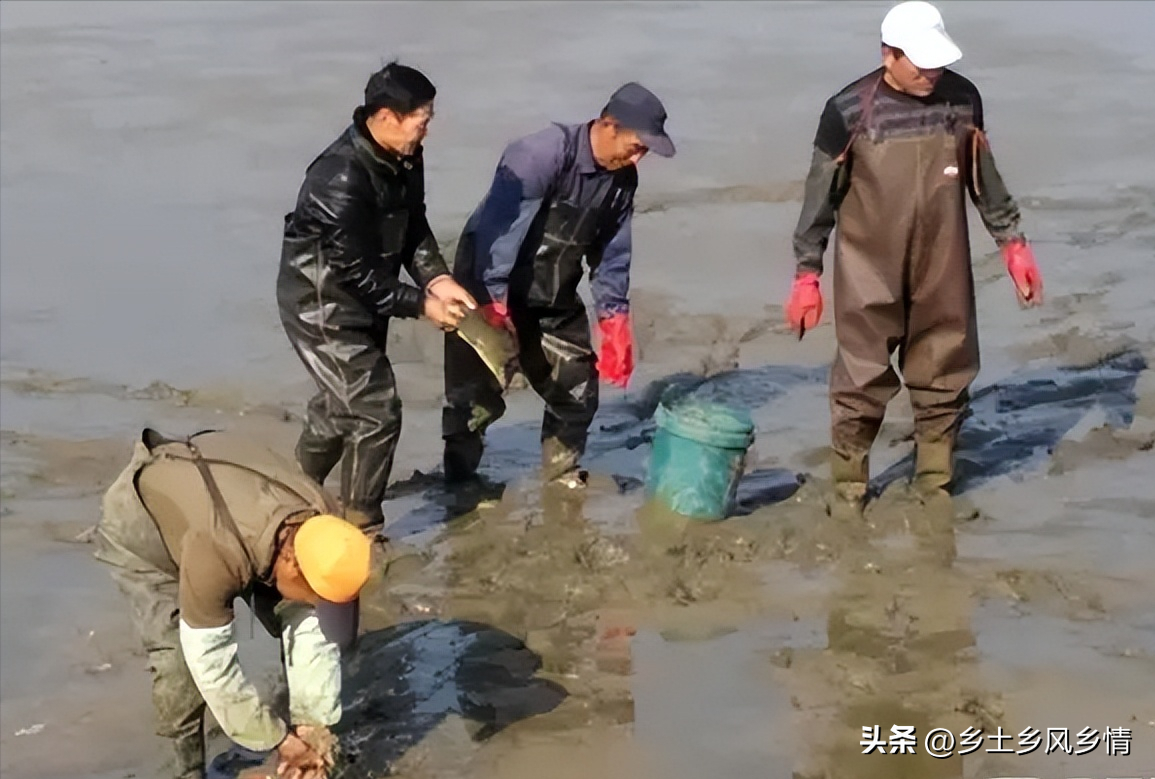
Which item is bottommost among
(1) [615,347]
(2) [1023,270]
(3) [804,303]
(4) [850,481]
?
(4) [850,481]

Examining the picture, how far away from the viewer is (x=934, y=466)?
23.6ft

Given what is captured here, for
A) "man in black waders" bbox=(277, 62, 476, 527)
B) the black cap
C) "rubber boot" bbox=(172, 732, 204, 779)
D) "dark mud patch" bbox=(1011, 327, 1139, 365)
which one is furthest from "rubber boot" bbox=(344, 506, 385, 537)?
"dark mud patch" bbox=(1011, 327, 1139, 365)

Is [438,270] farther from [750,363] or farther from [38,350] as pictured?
[38,350]

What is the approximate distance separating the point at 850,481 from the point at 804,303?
0.80 meters

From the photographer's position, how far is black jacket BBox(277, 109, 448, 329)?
20.7ft

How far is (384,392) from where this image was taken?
6629mm

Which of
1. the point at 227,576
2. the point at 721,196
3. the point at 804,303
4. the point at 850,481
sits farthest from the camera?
the point at 721,196

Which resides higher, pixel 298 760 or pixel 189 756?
pixel 298 760

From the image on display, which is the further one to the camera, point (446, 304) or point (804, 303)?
point (804, 303)

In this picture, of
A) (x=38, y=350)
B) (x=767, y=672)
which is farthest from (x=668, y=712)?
(x=38, y=350)

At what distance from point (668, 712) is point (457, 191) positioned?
22.6 ft

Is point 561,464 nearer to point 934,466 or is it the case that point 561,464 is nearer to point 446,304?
point 446,304

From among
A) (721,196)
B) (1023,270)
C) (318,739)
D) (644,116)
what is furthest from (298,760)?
(721,196)

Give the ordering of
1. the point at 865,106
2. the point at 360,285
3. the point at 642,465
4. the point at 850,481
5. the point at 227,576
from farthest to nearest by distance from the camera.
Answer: the point at 642,465, the point at 850,481, the point at 865,106, the point at 360,285, the point at 227,576
